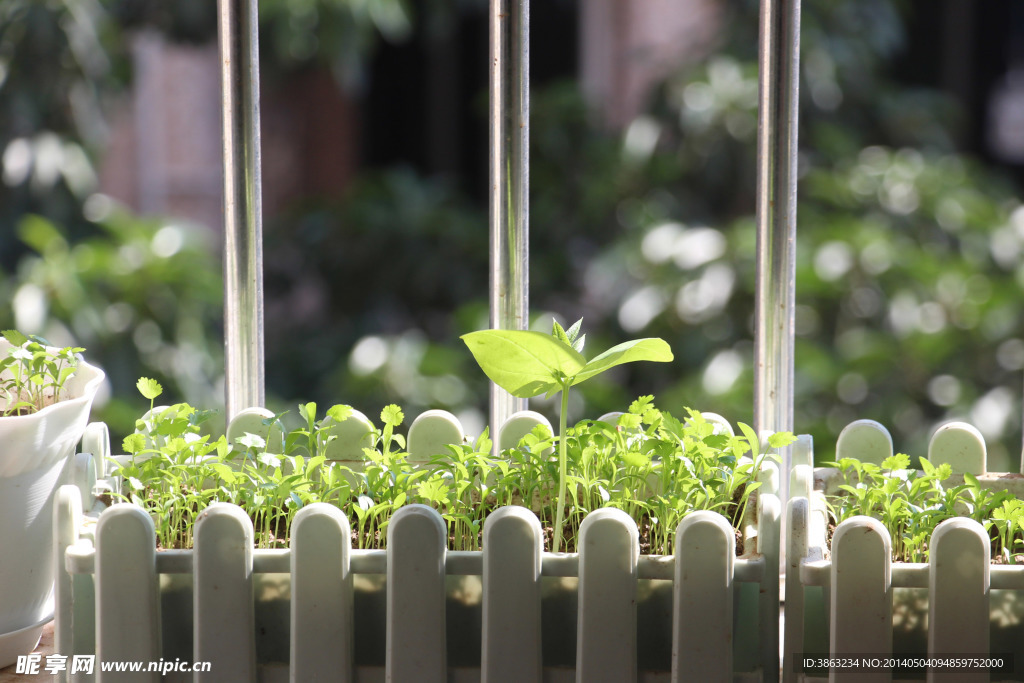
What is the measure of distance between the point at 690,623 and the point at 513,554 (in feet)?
0.25

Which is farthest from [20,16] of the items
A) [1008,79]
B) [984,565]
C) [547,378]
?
[1008,79]

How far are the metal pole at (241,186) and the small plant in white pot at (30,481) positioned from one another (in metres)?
0.08

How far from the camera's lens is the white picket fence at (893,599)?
Result: 1.33ft

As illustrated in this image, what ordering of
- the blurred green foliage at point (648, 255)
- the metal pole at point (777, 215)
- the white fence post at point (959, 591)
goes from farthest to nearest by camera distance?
the blurred green foliage at point (648, 255)
the metal pole at point (777, 215)
the white fence post at point (959, 591)

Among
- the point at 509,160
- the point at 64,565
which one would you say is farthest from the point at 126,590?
the point at 509,160

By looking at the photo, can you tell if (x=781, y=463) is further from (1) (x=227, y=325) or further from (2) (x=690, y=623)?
(1) (x=227, y=325)

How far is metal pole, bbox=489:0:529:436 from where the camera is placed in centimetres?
54

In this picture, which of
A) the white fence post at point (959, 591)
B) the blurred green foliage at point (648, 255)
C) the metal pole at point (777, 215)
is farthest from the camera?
the blurred green foliage at point (648, 255)

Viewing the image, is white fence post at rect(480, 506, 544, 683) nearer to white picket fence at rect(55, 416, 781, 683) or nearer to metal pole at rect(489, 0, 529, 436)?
white picket fence at rect(55, 416, 781, 683)

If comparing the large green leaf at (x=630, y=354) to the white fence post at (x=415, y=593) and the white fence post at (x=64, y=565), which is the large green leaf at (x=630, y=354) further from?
the white fence post at (x=64, y=565)

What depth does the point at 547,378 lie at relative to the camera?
0.47 meters

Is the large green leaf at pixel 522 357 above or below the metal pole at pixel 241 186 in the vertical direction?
below

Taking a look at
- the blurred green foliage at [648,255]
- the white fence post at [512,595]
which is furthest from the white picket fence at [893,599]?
the blurred green foliage at [648,255]

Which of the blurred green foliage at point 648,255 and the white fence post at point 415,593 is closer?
the white fence post at point 415,593
